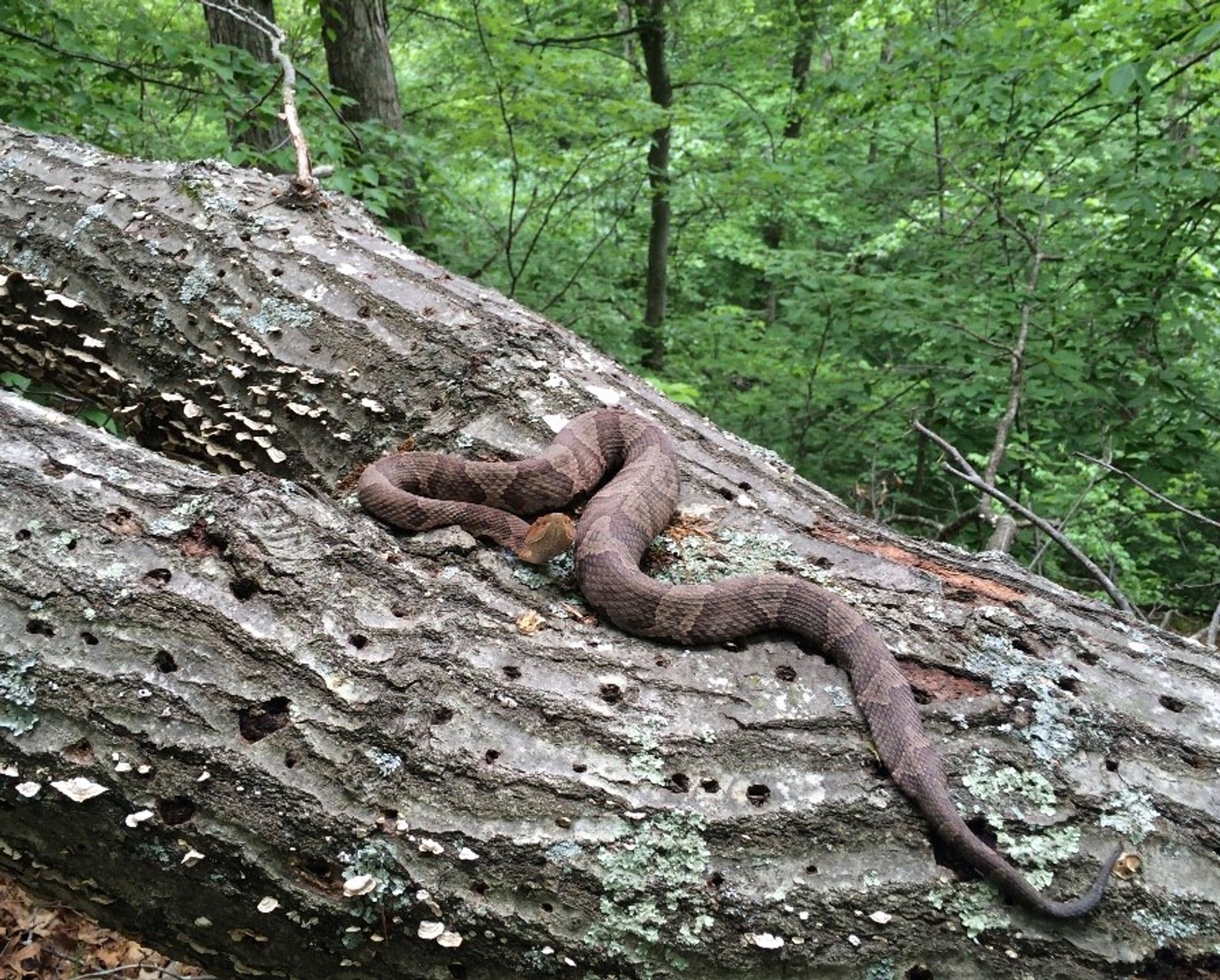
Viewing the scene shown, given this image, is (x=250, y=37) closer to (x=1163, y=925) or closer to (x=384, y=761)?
(x=384, y=761)

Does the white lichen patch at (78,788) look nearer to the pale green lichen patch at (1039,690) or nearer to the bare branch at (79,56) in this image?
the pale green lichen patch at (1039,690)

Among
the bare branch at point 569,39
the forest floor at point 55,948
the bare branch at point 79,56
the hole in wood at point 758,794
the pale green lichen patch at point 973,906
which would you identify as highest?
the bare branch at point 569,39

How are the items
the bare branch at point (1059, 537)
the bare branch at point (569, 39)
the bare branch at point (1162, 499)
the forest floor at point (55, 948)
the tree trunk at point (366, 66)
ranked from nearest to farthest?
the bare branch at point (1059, 537)
the bare branch at point (1162, 499)
the forest floor at point (55, 948)
the tree trunk at point (366, 66)
the bare branch at point (569, 39)

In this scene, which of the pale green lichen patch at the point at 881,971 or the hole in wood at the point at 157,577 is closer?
the pale green lichen patch at the point at 881,971

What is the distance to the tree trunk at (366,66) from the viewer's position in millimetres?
6887

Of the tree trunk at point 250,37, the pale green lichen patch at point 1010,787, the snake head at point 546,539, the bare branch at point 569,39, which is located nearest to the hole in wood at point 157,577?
the snake head at point 546,539

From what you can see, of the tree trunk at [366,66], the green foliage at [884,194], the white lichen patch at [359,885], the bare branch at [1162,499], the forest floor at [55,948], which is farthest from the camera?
the tree trunk at [366,66]

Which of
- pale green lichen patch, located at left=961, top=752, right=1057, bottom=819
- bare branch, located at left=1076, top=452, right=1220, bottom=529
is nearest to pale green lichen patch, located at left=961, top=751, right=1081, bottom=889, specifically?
pale green lichen patch, located at left=961, top=752, right=1057, bottom=819

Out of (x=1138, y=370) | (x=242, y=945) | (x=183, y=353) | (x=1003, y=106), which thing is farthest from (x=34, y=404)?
(x=1138, y=370)

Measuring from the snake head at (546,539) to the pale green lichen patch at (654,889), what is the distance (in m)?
0.85

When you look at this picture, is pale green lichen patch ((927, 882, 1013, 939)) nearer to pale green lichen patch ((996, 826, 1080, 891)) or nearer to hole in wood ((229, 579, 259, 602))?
pale green lichen patch ((996, 826, 1080, 891))

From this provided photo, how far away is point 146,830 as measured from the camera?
1.69 metres

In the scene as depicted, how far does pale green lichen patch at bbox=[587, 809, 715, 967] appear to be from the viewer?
1637 millimetres

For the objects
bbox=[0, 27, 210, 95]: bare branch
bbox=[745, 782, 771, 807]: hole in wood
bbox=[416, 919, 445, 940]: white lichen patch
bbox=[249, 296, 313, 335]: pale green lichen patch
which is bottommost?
bbox=[416, 919, 445, 940]: white lichen patch
